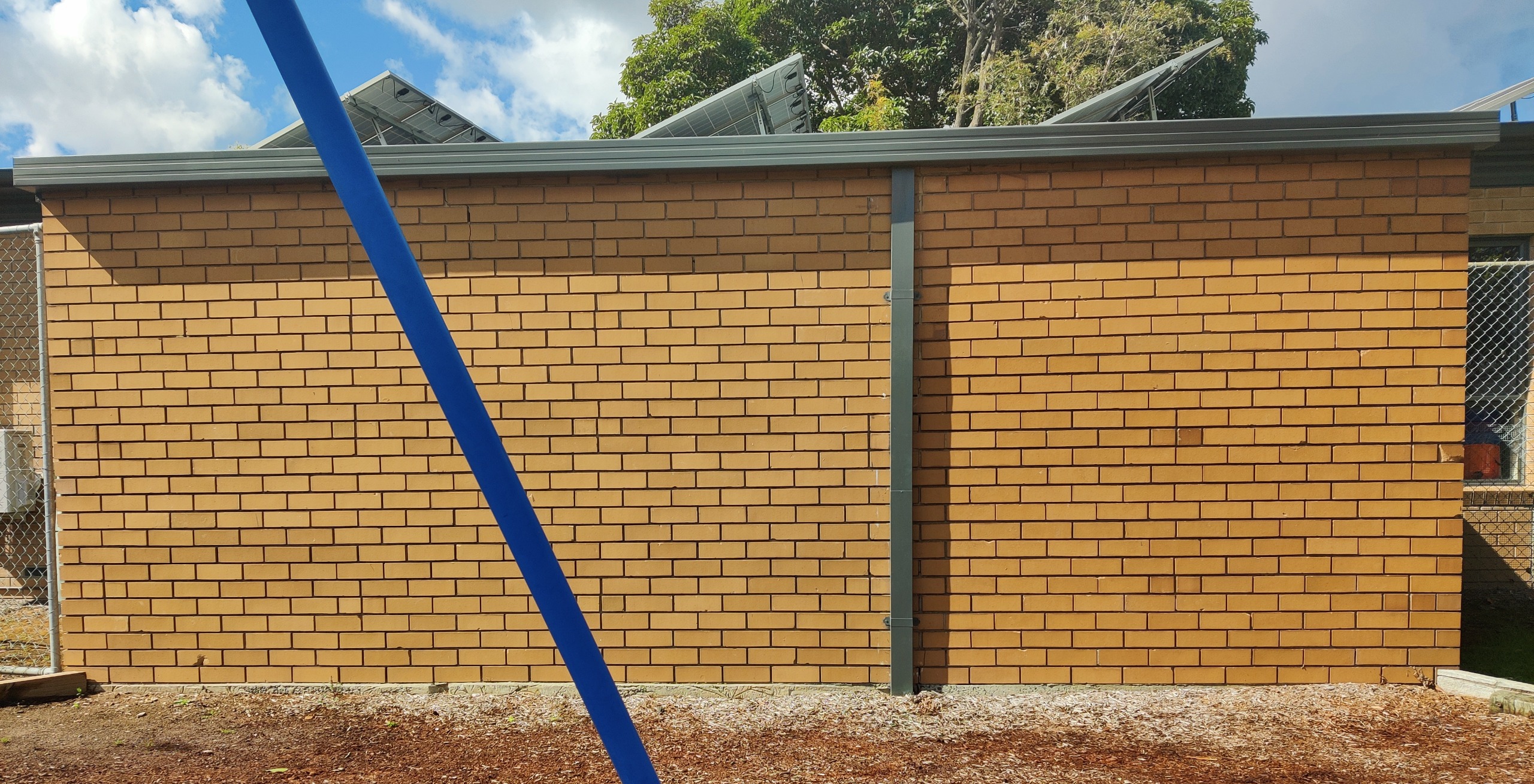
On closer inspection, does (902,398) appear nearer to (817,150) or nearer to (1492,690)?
(817,150)

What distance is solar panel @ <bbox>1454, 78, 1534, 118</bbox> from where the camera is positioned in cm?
659

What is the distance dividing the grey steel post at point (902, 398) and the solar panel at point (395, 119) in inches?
209

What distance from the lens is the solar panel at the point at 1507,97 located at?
6590 mm

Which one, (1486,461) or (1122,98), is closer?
(1486,461)

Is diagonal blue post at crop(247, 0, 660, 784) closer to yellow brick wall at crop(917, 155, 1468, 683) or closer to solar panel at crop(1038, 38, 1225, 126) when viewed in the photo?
yellow brick wall at crop(917, 155, 1468, 683)

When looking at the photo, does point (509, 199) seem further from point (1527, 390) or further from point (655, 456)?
point (1527, 390)

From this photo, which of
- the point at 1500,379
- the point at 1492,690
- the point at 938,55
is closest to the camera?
the point at 1492,690

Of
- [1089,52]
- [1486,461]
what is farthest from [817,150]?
[1089,52]

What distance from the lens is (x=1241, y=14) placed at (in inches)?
670

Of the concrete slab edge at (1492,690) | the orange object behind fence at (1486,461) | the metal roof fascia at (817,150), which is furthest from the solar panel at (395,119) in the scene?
the orange object behind fence at (1486,461)

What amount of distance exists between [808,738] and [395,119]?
770 cm

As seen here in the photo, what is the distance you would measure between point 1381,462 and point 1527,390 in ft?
10.2

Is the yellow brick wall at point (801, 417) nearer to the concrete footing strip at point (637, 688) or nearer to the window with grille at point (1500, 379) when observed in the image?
the concrete footing strip at point (637, 688)

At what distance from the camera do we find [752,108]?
26.0ft
